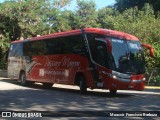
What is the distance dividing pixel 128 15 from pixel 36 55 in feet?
79.7

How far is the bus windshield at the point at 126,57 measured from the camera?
18016 millimetres

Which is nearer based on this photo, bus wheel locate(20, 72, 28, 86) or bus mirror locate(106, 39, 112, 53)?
bus mirror locate(106, 39, 112, 53)

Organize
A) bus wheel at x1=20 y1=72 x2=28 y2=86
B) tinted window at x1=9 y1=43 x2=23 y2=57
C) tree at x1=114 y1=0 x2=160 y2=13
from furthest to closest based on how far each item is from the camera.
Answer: tree at x1=114 y1=0 x2=160 y2=13 → tinted window at x1=9 y1=43 x2=23 y2=57 → bus wheel at x1=20 y1=72 x2=28 y2=86

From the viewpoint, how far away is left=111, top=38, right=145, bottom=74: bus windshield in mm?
18016

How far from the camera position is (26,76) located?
26.6m

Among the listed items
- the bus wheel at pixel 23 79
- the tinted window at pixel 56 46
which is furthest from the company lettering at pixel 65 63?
the bus wheel at pixel 23 79

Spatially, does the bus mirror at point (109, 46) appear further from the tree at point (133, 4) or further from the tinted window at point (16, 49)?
the tree at point (133, 4)

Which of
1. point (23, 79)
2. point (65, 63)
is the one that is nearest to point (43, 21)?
point (23, 79)

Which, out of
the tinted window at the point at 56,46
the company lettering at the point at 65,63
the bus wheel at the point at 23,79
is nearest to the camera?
the tinted window at the point at 56,46

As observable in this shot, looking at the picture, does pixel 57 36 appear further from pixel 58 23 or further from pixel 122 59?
pixel 58 23

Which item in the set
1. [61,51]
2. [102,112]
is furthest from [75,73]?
[102,112]

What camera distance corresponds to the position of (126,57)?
18.3 m

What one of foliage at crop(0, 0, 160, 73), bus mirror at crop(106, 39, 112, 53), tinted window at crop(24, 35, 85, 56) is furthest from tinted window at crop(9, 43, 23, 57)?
foliage at crop(0, 0, 160, 73)

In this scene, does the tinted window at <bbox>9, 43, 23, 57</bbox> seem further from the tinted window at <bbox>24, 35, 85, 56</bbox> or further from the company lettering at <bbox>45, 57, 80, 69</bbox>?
the company lettering at <bbox>45, 57, 80, 69</bbox>
